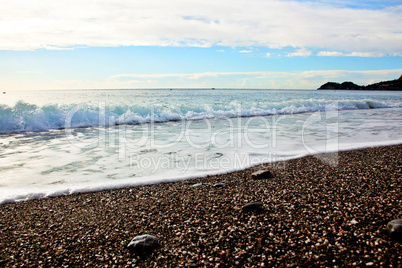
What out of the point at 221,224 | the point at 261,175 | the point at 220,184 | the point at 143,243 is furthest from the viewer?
the point at 261,175

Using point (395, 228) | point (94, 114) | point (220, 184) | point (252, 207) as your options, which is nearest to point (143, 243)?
point (252, 207)

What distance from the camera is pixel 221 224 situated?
374cm

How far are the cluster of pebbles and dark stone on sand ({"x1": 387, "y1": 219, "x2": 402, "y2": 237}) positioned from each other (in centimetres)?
5

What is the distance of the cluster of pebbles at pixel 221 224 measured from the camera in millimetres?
3016

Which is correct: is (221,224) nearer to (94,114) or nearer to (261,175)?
(261,175)

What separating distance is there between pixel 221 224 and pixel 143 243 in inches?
44.3

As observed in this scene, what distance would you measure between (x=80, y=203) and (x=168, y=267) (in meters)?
2.82

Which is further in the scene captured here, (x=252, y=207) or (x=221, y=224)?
(x=252, y=207)

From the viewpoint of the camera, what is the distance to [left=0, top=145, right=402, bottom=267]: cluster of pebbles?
302 centimetres

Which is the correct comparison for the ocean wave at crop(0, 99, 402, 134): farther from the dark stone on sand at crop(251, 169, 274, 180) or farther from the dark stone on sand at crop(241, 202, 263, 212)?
the dark stone on sand at crop(241, 202, 263, 212)

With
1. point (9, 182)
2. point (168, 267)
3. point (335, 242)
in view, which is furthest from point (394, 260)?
point (9, 182)

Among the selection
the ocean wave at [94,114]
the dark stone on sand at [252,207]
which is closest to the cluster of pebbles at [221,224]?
the dark stone on sand at [252,207]

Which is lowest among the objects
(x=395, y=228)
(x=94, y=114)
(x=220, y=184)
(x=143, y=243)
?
(x=143, y=243)

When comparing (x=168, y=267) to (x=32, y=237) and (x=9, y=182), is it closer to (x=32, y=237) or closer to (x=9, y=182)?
(x=32, y=237)
